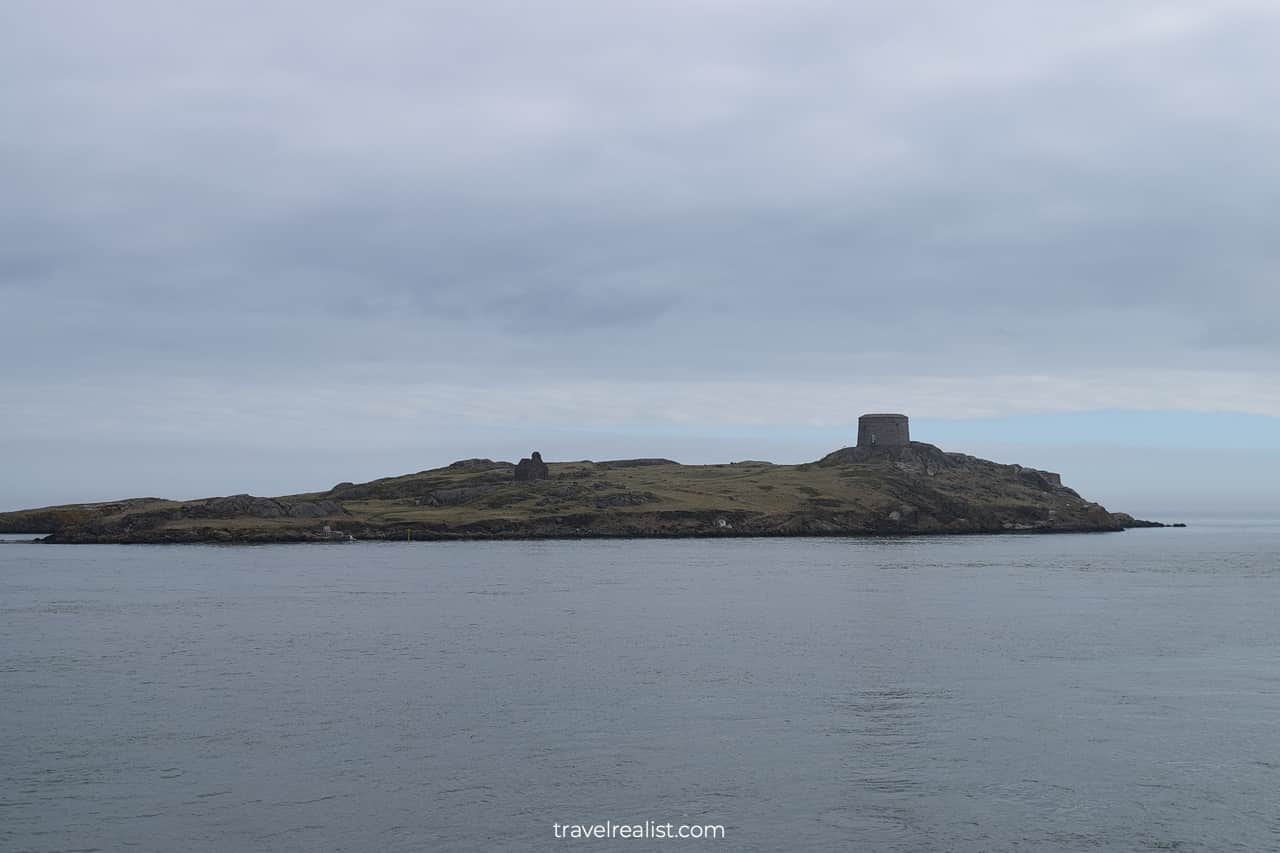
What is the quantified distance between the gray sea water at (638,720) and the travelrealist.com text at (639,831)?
15.0 inches

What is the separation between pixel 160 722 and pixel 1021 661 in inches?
1374

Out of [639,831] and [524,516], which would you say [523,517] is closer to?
[524,516]

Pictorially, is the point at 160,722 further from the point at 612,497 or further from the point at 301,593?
the point at 612,497

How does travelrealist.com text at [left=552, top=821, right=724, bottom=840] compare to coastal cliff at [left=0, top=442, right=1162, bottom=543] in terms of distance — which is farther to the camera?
coastal cliff at [left=0, top=442, right=1162, bottom=543]

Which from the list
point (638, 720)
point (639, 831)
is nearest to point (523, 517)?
point (638, 720)

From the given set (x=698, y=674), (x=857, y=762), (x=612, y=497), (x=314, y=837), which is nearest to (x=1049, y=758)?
(x=857, y=762)

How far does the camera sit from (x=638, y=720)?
39.6 m

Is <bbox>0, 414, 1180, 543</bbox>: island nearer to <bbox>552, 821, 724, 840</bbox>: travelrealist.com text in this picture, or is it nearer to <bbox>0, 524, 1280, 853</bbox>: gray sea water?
<bbox>0, 524, 1280, 853</bbox>: gray sea water

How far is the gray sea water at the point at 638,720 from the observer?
28.8m

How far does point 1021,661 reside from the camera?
52844 mm

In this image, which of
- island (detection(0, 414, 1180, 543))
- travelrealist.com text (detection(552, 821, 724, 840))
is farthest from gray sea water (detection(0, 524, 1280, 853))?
island (detection(0, 414, 1180, 543))

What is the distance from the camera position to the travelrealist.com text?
91.4 feet

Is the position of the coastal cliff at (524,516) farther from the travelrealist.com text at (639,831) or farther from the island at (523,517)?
the travelrealist.com text at (639,831)

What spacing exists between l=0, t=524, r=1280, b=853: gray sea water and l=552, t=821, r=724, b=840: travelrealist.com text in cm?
38
